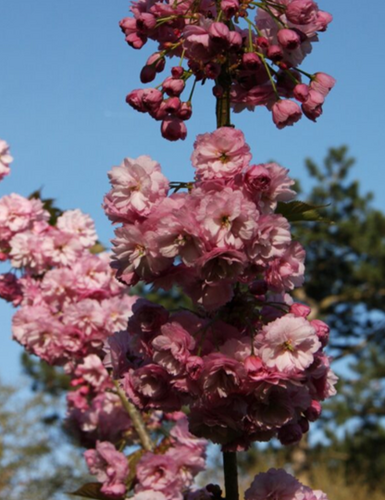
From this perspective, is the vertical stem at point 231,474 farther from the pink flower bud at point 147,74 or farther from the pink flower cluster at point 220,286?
the pink flower bud at point 147,74

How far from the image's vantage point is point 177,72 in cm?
206

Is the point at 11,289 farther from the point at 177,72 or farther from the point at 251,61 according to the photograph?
the point at 251,61

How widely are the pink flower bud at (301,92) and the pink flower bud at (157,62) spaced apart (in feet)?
1.24

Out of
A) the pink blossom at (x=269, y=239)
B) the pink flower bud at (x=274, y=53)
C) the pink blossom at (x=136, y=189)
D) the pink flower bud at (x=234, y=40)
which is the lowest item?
the pink blossom at (x=269, y=239)

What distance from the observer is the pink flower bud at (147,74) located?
215 cm

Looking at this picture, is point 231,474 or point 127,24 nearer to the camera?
point 231,474

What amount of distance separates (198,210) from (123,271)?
25cm

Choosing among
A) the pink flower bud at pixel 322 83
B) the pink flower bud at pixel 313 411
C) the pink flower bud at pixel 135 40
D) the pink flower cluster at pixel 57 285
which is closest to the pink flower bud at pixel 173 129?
the pink flower bud at pixel 135 40

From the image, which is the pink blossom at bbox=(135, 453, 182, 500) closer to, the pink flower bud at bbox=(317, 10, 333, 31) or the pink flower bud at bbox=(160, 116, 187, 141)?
the pink flower bud at bbox=(160, 116, 187, 141)

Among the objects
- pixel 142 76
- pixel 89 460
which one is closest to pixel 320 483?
pixel 89 460

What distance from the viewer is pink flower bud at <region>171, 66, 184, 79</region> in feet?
6.75

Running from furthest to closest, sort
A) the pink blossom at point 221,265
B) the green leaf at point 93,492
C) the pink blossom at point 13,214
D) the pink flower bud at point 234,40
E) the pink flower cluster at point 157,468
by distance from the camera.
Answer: the pink blossom at point 13,214, the pink flower cluster at point 157,468, the green leaf at point 93,492, the pink flower bud at point 234,40, the pink blossom at point 221,265

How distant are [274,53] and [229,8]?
16cm

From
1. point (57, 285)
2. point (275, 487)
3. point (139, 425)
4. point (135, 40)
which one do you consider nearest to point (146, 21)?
point (135, 40)
